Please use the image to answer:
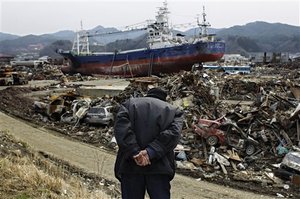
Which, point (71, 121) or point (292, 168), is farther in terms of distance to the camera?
point (71, 121)

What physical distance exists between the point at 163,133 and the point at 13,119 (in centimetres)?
1781

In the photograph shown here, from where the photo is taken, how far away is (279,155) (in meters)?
13.4

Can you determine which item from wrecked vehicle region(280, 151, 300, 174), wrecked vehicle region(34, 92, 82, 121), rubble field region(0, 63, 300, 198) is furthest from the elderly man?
wrecked vehicle region(34, 92, 82, 121)

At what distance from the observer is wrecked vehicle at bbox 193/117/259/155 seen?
1396cm

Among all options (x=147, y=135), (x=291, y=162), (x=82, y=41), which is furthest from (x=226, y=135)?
(x=82, y=41)

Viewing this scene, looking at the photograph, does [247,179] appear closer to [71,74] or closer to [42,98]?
[42,98]

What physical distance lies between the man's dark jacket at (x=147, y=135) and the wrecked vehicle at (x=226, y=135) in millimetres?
9821

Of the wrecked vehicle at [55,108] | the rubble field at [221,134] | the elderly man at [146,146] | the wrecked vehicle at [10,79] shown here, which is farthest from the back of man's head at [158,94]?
the wrecked vehicle at [10,79]

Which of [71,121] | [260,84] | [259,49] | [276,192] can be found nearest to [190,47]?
[260,84]

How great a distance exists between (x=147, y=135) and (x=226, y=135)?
10377 mm

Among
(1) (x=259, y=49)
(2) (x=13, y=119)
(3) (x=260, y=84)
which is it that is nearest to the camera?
(2) (x=13, y=119)

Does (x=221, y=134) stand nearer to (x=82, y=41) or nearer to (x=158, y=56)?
(x=158, y=56)

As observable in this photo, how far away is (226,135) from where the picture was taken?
→ 1445 centimetres

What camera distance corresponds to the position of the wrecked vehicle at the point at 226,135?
45.8 feet
